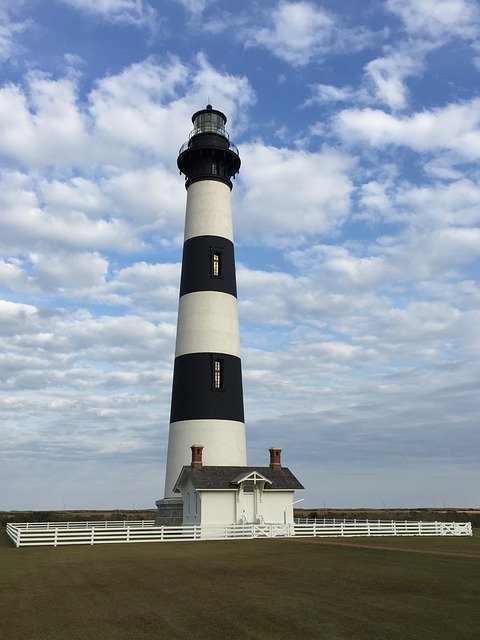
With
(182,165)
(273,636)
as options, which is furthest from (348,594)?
(182,165)

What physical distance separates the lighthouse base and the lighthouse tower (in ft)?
0.18

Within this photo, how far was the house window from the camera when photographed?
36.4 meters

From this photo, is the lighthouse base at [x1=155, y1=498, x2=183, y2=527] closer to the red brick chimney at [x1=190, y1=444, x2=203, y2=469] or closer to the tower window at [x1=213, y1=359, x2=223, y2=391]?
the red brick chimney at [x1=190, y1=444, x2=203, y2=469]

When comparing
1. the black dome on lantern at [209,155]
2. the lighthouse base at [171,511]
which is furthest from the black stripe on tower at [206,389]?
the black dome on lantern at [209,155]

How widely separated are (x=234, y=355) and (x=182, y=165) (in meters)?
12.6

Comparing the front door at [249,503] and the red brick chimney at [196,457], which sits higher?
the red brick chimney at [196,457]

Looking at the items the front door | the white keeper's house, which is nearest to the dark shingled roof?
the white keeper's house

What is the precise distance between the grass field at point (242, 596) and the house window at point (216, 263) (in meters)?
18.2

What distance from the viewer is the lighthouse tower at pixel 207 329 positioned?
3419 cm

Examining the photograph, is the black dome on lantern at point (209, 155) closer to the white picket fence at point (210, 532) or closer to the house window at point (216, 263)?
the house window at point (216, 263)

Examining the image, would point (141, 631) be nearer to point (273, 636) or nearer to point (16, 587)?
point (273, 636)

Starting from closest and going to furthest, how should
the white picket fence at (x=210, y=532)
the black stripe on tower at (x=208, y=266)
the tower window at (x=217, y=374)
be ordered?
the white picket fence at (x=210, y=532)
the tower window at (x=217, y=374)
the black stripe on tower at (x=208, y=266)

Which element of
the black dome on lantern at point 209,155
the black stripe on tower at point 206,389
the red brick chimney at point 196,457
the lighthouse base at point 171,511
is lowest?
the lighthouse base at point 171,511

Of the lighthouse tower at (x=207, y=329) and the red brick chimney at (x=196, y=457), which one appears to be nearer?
the red brick chimney at (x=196, y=457)
